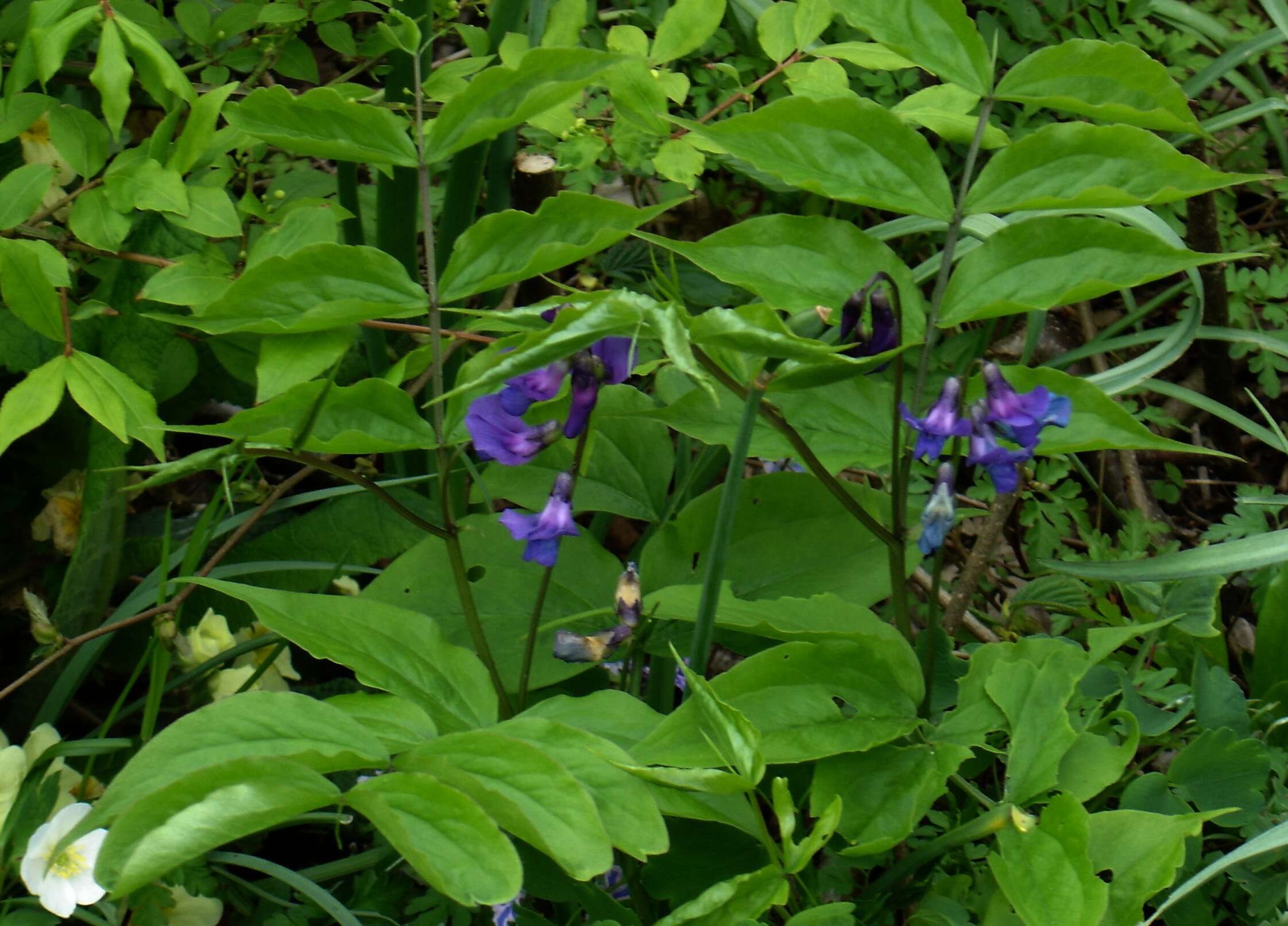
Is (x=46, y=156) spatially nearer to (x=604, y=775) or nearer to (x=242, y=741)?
(x=242, y=741)

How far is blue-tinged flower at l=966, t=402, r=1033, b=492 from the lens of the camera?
108 cm

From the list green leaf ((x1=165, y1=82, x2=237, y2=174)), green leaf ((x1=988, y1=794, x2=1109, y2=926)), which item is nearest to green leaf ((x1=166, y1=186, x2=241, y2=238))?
green leaf ((x1=165, y1=82, x2=237, y2=174))

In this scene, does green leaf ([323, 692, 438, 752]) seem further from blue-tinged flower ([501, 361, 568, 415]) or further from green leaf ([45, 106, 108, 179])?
green leaf ([45, 106, 108, 179])

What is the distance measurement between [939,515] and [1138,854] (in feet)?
1.11

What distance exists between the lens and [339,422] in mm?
1104

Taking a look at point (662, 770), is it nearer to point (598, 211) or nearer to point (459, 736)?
point (459, 736)

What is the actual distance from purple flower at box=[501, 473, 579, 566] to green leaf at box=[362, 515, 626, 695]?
167 millimetres

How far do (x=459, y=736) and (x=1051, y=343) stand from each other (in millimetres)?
1879

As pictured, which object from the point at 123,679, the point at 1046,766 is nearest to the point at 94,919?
the point at 123,679

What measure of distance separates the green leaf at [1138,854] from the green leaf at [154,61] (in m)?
1.21

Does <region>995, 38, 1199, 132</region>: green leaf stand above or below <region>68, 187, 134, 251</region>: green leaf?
above

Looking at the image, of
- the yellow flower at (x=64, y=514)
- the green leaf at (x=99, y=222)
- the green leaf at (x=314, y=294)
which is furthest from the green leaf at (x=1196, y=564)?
the yellow flower at (x=64, y=514)

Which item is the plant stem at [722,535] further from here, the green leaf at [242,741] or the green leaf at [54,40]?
the green leaf at [54,40]

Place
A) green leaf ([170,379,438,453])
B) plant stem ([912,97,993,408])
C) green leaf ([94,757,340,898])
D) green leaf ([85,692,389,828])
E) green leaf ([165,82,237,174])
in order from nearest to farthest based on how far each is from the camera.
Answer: green leaf ([94,757,340,898]), green leaf ([85,692,389,828]), green leaf ([170,379,438,453]), plant stem ([912,97,993,408]), green leaf ([165,82,237,174])
